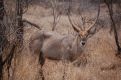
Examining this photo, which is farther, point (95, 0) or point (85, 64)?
point (95, 0)

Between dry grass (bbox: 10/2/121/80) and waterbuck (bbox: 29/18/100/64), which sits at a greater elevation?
waterbuck (bbox: 29/18/100/64)

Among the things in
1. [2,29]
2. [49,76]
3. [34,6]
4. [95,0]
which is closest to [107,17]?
[95,0]

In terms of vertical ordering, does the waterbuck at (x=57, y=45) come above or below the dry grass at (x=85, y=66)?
above

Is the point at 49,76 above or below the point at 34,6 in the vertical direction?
above

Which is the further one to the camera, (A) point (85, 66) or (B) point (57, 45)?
(A) point (85, 66)

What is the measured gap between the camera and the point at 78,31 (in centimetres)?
907

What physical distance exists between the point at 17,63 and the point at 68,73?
120 cm

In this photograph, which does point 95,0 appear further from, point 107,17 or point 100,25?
point 100,25

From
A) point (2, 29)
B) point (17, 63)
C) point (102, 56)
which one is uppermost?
point (2, 29)

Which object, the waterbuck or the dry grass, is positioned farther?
the waterbuck

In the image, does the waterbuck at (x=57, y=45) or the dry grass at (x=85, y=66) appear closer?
A: the dry grass at (x=85, y=66)

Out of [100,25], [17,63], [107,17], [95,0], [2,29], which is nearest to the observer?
[2,29]

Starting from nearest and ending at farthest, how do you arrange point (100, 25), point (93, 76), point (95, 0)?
point (93, 76) < point (100, 25) < point (95, 0)

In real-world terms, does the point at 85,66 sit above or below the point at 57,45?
below
